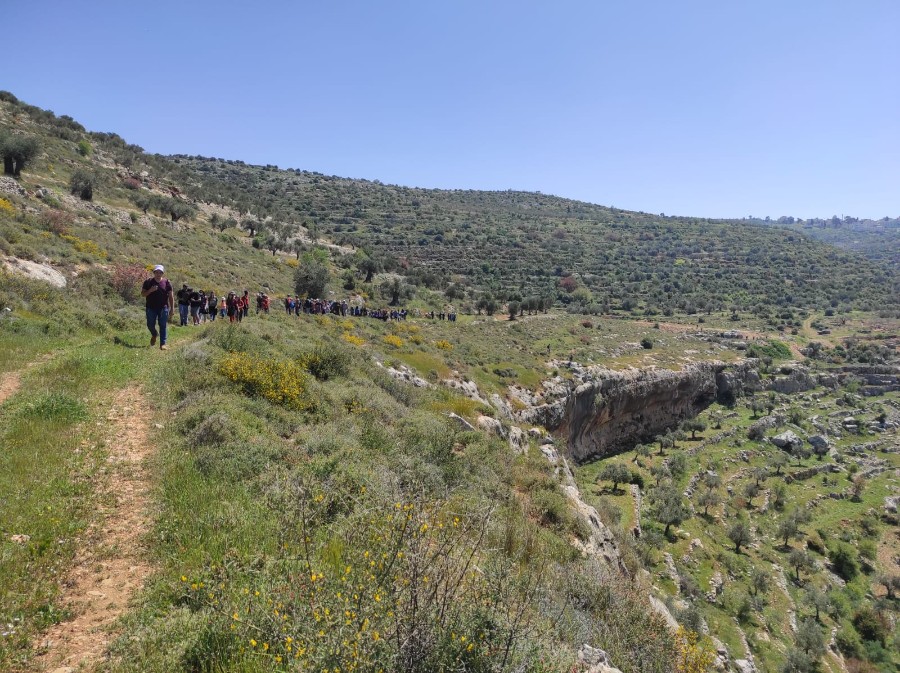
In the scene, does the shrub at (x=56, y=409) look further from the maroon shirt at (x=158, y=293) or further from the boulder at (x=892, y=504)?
the boulder at (x=892, y=504)

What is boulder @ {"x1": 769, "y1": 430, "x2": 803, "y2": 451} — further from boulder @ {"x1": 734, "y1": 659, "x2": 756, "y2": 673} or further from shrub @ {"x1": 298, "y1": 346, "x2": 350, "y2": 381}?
shrub @ {"x1": 298, "y1": 346, "x2": 350, "y2": 381}

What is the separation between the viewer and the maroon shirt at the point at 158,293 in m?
10.9

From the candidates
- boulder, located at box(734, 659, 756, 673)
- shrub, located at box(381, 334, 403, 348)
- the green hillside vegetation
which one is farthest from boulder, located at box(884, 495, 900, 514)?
shrub, located at box(381, 334, 403, 348)

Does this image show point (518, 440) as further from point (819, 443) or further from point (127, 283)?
point (819, 443)

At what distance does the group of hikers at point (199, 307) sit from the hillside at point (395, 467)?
90 cm

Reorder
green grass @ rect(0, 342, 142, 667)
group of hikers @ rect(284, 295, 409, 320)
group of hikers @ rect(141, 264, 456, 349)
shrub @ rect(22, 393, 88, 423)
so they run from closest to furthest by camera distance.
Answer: green grass @ rect(0, 342, 142, 667) → shrub @ rect(22, 393, 88, 423) → group of hikers @ rect(141, 264, 456, 349) → group of hikers @ rect(284, 295, 409, 320)

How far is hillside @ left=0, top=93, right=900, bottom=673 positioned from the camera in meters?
3.78

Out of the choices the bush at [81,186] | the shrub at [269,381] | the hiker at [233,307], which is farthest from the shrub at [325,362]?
the bush at [81,186]

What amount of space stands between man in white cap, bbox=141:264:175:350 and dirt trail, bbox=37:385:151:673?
5055mm

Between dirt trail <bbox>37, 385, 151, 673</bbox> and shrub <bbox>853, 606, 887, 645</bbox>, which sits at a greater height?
dirt trail <bbox>37, 385, 151, 673</bbox>

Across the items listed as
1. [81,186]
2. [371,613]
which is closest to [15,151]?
[81,186]

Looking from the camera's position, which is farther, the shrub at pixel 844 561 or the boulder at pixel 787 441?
the boulder at pixel 787 441

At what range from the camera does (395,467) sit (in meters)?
8.38

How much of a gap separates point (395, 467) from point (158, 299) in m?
7.49
